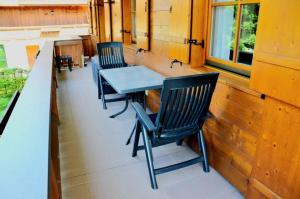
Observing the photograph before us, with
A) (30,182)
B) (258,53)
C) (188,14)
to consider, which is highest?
(188,14)

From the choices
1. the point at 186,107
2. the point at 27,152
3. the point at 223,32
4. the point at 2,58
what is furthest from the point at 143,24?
the point at 2,58

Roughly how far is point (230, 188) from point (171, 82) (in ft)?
3.40

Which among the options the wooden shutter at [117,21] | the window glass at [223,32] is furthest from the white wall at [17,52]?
the window glass at [223,32]

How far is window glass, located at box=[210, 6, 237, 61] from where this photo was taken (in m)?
2.08

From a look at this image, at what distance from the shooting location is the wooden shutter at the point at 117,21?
461 centimetres

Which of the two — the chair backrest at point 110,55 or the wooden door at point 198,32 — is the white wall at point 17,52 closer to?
the chair backrest at point 110,55

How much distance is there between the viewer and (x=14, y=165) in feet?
3.38

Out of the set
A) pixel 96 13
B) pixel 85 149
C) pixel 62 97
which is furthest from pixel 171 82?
pixel 96 13

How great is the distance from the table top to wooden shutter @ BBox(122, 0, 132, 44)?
1385 mm

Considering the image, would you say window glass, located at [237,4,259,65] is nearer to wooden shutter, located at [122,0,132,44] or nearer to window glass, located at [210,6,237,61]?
window glass, located at [210,6,237,61]

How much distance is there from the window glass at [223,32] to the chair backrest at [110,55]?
2.10 meters

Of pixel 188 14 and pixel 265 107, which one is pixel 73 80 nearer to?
pixel 188 14

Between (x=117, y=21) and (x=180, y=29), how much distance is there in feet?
8.63

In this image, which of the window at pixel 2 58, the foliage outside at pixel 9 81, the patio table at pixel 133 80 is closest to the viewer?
the patio table at pixel 133 80
